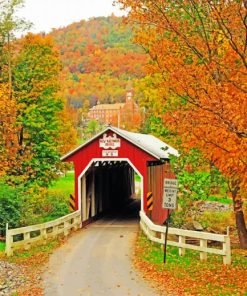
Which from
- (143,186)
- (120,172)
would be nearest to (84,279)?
(143,186)

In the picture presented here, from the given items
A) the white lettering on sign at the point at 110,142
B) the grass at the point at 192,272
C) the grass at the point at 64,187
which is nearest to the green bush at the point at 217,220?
the white lettering on sign at the point at 110,142

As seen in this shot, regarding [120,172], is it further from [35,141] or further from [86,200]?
[86,200]

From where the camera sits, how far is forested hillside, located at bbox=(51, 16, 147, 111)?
146375 mm

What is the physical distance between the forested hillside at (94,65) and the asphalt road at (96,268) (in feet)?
389

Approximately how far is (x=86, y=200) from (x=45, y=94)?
27.1ft

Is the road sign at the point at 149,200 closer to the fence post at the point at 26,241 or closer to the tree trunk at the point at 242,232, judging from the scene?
the tree trunk at the point at 242,232

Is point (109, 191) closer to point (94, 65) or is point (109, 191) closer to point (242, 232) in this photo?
point (242, 232)

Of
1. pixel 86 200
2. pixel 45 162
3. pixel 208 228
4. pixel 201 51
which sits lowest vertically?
pixel 208 228

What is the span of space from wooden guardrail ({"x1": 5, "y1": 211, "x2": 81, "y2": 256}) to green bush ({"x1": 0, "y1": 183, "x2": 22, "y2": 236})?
0.77m

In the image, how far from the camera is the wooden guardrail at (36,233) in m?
15.8

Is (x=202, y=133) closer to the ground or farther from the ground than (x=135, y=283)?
farther from the ground

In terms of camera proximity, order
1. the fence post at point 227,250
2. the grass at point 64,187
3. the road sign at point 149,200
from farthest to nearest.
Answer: the grass at point 64,187
the road sign at point 149,200
the fence post at point 227,250

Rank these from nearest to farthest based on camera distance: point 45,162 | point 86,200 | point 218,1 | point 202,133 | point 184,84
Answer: point 218,1 → point 202,133 → point 184,84 → point 86,200 → point 45,162

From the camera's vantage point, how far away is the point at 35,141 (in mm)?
29812
